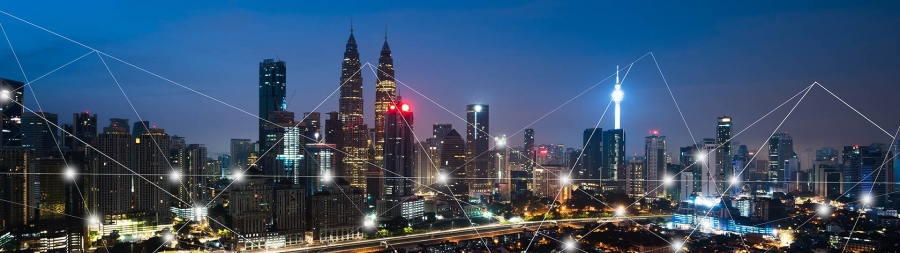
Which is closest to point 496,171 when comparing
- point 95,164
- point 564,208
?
point 564,208

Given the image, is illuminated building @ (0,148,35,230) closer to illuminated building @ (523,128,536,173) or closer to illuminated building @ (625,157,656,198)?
illuminated building @ (523,128,536,173)

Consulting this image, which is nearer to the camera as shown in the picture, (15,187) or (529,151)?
(15,187)

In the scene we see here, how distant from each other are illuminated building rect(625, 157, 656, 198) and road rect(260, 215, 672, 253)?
2.51m

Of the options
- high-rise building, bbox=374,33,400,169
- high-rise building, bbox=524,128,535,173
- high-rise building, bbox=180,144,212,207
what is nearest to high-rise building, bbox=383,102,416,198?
high-rise building, bbox=374,33,400,169

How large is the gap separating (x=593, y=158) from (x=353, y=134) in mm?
5392

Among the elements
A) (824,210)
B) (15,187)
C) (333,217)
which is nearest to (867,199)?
(824,210)

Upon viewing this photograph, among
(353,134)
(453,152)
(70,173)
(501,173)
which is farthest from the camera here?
(501,173)

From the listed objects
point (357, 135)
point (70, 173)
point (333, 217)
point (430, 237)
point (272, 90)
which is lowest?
point (430, 237)

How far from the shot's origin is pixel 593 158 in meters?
14.1

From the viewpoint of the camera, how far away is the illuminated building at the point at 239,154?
34.7 ft

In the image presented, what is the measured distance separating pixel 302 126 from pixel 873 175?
28.0ft

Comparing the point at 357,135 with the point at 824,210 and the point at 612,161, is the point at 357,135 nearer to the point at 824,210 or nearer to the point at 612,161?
the point at 612,161

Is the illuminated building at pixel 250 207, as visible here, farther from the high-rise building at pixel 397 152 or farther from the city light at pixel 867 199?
the city light at pixel 867 199

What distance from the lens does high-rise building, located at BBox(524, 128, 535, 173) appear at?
12.8 meters
